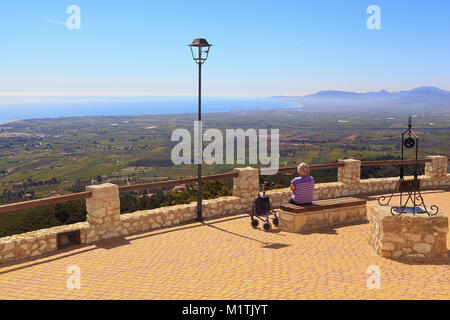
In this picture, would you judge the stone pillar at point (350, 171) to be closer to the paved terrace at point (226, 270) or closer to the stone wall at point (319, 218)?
the stone wall at point (319, 218)

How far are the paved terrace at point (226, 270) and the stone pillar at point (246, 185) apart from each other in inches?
70.5

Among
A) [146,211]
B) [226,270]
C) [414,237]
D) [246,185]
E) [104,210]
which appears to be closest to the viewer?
[226,270]

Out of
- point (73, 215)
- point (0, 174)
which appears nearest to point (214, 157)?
point (0, 174)

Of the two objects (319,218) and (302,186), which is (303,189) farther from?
(319,218)

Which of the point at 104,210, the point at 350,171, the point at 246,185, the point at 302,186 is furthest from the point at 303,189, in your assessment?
the point at 104,210

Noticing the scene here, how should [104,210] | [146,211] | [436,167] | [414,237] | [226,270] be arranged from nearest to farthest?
1. [226,270]
2. [414,237]
3. [104,210]
4. [146,211]
5. [436,167]

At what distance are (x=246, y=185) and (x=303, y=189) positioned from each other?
197cm

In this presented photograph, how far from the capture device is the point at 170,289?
4.51 metres

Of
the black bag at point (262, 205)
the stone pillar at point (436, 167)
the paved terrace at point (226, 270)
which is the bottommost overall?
the paved terrace at point (226, 270)

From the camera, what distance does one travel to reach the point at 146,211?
7.80 meters

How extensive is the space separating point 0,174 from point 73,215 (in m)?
56.4

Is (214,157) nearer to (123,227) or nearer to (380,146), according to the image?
(380,146)

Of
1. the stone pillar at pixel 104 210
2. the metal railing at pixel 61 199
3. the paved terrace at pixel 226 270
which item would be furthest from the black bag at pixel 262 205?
the stone pillar at pixel 104 210

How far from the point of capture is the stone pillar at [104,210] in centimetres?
694
